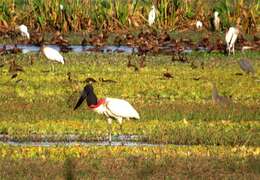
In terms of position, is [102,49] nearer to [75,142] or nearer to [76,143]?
[75,142]

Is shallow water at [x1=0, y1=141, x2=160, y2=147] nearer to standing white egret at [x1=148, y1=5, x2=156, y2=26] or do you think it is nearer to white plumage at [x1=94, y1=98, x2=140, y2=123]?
white plumage at [x1=94, y1=98, x2=140, y2=123]

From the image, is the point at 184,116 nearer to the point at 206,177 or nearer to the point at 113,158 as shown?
the point at 113,158

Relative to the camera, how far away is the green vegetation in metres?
9.41

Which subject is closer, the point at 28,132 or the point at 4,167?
the point at 4,167

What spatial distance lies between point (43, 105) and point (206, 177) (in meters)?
5.65

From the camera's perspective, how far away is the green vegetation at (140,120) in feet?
30.9

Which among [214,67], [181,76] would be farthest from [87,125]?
[214,67]

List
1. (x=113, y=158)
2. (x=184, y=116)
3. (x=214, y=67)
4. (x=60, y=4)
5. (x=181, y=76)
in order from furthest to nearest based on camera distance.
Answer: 1. (x=60, y=4)
2. (x=214, y=67)
3. (x=181, y=76)
4. (x=184, y=116)
5. (x=113, y=158)

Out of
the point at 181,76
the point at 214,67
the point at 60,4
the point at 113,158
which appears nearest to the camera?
the point at 113,158

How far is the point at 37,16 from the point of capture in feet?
90.7

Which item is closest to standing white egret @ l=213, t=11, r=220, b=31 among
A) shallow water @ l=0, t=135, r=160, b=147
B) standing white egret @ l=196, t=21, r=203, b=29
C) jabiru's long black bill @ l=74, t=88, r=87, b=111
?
standing white egret @ l=196, t=21, r=203, b=29

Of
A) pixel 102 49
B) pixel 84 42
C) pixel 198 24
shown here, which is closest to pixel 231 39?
pixel 102 49

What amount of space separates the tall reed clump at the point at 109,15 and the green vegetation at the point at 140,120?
5715mm

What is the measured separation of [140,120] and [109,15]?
48.0ft
